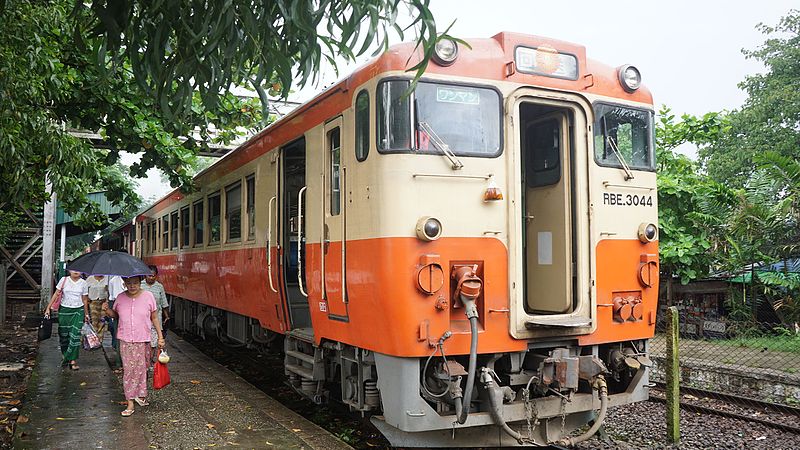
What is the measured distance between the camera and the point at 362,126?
5398 millimetres

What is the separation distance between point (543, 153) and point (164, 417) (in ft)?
14.4

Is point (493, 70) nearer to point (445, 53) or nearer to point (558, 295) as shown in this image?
point (445, 53)

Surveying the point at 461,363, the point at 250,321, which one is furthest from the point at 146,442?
the point at 250,321

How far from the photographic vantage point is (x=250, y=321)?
9312 mm

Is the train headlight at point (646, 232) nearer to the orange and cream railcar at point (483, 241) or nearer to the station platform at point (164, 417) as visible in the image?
the orange and cream railcar at point (483, 241)

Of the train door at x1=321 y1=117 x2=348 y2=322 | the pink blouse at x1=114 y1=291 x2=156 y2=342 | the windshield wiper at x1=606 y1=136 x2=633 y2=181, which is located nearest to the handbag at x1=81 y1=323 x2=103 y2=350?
the pink blouse at x1=114 y1=291 x2=156 y2=342

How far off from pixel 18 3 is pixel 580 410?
531 centimetres

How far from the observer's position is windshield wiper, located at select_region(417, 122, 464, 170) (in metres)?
5.16

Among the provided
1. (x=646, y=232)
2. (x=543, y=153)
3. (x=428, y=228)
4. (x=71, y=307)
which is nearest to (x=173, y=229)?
(x=71, y=307)

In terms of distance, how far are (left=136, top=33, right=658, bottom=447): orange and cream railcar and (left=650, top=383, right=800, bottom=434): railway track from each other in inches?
79.6

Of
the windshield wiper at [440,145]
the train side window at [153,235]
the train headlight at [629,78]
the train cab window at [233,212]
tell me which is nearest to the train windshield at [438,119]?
the windshield wiper at [440,145]

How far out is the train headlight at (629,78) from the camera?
6035 millimetres

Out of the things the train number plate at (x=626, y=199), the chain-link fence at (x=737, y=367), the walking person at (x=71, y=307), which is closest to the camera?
the train number plate at (x=626, y=199)

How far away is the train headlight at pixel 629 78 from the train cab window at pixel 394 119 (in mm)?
2100
